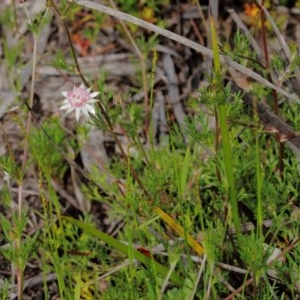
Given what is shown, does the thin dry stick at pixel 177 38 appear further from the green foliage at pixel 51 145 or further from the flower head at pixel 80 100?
the green foliage at pixel 51 145

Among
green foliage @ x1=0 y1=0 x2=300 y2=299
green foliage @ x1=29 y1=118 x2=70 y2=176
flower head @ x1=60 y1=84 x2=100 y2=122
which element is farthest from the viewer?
green foliage @ x1=29 y1=118 x2=70 y2=176

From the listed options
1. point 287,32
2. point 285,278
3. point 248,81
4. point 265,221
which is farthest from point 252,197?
point 287,32

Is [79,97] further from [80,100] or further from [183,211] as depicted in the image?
[183,211]

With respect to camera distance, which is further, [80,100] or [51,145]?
[51,145]

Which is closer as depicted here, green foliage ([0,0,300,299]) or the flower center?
green foliage ([0,0,300,299])

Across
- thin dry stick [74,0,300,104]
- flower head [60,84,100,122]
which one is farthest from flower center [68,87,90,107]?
thin dry stick [74,0,300,104]

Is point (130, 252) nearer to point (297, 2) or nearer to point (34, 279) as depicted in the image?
point (34, 279)

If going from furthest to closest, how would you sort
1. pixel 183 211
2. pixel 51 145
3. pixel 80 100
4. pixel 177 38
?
pixel 51 145 → pixel 183 211 → pixel 80 100 → pixel 177 38

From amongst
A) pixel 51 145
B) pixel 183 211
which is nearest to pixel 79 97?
pixel 183 211

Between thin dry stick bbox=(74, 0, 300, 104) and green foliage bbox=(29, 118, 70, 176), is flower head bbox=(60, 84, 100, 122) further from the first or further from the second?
green foliage bbox=(29, 118, 70, 176)
